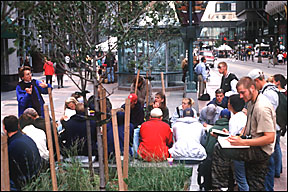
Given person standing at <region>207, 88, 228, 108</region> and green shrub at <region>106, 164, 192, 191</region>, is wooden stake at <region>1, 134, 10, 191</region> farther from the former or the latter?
person standing at <region>207, 88, 228, 108</region>

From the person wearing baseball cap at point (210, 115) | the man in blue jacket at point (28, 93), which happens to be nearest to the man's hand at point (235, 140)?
the person wearing baseball cap at point (210, 115)

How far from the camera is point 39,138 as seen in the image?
7547mm

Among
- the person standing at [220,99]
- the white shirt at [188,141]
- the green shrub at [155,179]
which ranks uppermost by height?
the person standing at [220,99]

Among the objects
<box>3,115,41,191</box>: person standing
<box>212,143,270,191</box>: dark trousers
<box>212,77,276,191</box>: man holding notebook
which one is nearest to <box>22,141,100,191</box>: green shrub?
<box>3,115,41,191</box>: person standing

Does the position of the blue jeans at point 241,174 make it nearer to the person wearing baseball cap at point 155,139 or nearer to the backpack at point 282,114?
the person wearing baseball cap at point 155,139

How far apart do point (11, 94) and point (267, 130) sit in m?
19.3

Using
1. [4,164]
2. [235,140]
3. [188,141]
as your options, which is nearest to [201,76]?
[188,141]

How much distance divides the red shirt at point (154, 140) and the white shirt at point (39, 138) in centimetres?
150

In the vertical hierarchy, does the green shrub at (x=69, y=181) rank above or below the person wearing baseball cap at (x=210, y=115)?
below

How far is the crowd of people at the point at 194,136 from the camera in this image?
5832mm

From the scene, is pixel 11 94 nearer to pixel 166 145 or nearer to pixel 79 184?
pixel 166 145

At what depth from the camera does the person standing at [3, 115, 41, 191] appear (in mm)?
6105

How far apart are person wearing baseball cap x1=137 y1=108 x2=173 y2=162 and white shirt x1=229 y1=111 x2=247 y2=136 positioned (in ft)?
3.90

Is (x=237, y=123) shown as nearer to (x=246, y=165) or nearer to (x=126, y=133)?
(x=246, y=165)
